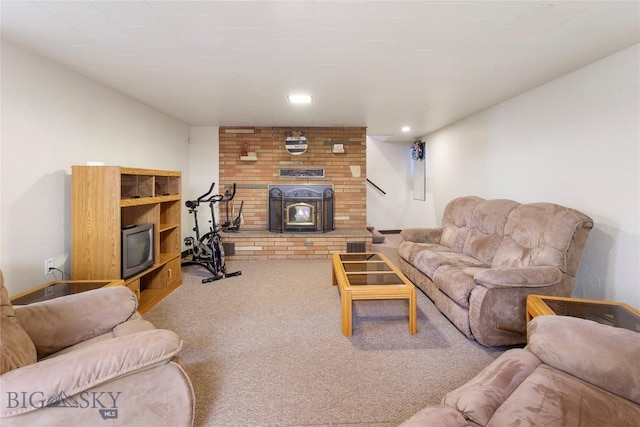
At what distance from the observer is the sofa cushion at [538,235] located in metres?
2.24

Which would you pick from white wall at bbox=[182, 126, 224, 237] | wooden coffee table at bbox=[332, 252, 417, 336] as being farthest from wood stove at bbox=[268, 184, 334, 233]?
Answer: wooden coffee table at bbox=[332, 252, 417, 336]

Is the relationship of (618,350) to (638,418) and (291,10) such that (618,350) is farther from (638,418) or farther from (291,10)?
(291,10)

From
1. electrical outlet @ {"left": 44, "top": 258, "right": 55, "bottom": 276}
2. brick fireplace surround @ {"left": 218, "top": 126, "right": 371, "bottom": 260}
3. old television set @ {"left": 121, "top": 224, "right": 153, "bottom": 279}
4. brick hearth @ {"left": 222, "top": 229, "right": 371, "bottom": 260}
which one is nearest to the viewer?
electrical outlet @ {"left": 44, "top": 258, "right": 55, "bottom": 276}

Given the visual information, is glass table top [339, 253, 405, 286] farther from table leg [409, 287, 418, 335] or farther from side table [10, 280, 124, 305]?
side table [10, 280, 124, 305]

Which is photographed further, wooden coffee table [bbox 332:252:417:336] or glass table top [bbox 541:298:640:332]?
wooden coffee table [bbox 332:252:417:336]

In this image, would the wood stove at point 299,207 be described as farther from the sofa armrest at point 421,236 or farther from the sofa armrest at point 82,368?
the sofa armrest at point 82,368

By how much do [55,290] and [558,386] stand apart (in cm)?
300

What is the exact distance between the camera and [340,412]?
1.56 metres

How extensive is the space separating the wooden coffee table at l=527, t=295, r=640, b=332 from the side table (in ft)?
9.54

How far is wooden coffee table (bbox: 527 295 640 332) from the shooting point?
1670 millimetres

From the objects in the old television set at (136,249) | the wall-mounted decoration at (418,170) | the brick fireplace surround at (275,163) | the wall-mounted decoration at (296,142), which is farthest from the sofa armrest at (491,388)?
the wall-mounted decoration at (418,170)

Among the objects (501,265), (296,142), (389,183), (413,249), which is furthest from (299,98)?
(389,183)

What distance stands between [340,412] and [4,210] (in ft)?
8.56

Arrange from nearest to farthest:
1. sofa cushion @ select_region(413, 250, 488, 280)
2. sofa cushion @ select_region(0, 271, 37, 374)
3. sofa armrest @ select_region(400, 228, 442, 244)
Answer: sofa cushion @ select_region(0, 271, 37, 374)
sofa cushion @ select_region(413, 250, 488, 280)
sofa armrest @ select_region(400, 228, 442, 244)
